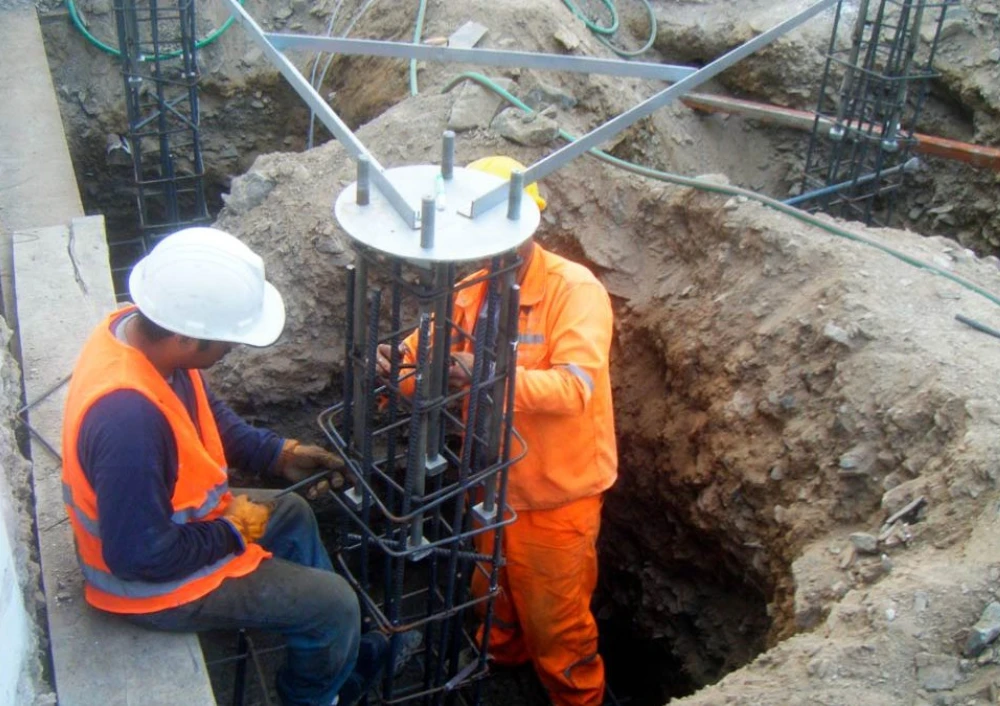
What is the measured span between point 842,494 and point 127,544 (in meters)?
2.70

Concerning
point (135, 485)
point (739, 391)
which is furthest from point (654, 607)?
point (135, 485)

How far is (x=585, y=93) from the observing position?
6328 mm

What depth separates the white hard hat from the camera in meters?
2.99

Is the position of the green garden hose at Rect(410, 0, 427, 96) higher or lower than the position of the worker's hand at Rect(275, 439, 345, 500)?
higher

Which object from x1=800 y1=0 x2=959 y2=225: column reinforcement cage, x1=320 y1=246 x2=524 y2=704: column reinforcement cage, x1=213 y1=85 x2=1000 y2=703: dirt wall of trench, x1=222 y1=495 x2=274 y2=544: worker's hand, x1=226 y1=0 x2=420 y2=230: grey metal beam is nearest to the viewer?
x1=226 y1=0 x2=420 y2=230: grey metal beam

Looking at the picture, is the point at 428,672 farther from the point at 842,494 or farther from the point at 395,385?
the point at 842,494

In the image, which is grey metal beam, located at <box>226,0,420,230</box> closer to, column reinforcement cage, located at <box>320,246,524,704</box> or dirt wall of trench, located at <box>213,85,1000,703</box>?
column reinforcement cage, located at <box>320,246,524,704</box>

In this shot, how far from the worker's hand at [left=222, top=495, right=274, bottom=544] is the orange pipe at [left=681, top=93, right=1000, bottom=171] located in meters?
5.30

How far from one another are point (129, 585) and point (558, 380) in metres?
1.62

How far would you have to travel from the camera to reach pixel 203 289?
301 centimetres

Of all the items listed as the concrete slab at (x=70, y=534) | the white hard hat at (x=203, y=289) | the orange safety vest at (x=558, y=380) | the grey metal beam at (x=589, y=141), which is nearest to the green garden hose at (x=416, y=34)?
the concrete slab at (x=70, y=534)

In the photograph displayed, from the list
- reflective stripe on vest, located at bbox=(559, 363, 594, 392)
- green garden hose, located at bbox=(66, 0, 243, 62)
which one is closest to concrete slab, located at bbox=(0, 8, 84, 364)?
green garden hose, located at bbox=(66, 0, 243, 62)

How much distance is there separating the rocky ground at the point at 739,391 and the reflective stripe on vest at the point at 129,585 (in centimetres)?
170

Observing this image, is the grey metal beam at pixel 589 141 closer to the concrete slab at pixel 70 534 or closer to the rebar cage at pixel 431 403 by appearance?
the rebar cage at pixel 431 403
